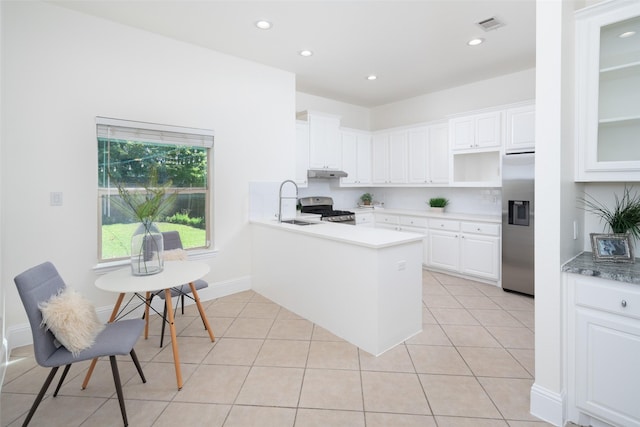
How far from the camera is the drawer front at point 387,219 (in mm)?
5441

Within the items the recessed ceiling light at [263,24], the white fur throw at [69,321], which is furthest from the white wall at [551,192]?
the white fur throw at [69,321]

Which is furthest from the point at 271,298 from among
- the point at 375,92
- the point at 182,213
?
the point at 375,92

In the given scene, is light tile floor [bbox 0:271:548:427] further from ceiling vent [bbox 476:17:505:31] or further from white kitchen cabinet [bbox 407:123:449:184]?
ceiling vent [bbox 476:17:505:31]

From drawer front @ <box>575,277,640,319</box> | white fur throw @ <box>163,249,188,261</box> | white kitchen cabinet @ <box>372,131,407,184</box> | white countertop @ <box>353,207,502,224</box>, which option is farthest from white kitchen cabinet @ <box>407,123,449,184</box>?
white fur throw @ <box>163,249,188,261</box>

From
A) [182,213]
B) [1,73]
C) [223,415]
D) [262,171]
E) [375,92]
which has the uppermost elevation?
[375,92]

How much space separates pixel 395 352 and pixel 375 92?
421 cm

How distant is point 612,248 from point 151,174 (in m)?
3.78

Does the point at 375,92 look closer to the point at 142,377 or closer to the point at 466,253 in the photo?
the point at 466,253

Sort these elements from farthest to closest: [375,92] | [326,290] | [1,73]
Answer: [375,92], [326,290], [1,73]

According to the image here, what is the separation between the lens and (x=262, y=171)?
420cm

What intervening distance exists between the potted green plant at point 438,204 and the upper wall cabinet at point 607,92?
10.6 ft

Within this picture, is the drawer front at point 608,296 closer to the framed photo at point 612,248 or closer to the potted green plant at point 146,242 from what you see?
the framed photo at point 612,248

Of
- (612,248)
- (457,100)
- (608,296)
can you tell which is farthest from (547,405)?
(457,100)

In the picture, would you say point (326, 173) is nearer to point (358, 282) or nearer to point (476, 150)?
point (476, 150)
